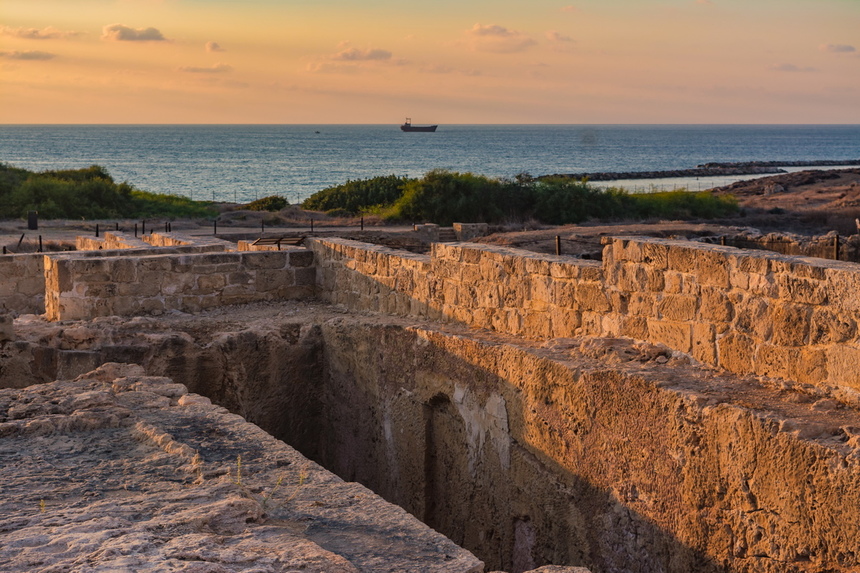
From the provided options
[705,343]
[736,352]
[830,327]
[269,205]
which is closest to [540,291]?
[705,343]

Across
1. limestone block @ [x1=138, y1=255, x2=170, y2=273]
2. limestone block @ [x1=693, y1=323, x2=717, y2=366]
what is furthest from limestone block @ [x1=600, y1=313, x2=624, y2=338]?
limestone block @ [x1=138, y1=255, x2=170, y2=273]

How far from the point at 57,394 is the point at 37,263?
502 centimetres

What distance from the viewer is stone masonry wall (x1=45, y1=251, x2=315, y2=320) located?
9203mm

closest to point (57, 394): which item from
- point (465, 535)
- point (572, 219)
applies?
point (465, 535)

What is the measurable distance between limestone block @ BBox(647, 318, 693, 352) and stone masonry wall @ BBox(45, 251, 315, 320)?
5.08m

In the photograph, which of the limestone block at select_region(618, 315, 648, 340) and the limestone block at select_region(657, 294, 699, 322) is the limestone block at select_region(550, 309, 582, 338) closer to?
the limestone block at select_region(618, 315, 648, 340)

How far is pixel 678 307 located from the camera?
5.93 metres

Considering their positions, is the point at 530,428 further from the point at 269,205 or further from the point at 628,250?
the point at 269,205

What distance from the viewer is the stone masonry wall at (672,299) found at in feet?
16.4

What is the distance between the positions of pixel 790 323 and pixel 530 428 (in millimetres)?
1979

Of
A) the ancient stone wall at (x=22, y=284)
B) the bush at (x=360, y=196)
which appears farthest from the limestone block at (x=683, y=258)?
the bush at (x=360, y=196)

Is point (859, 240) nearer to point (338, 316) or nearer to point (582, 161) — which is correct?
point (338, 316)

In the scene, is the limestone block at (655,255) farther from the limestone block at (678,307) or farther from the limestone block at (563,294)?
the limestone block at (563,294)

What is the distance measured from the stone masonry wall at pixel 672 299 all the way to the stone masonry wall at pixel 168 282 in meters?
1.78
